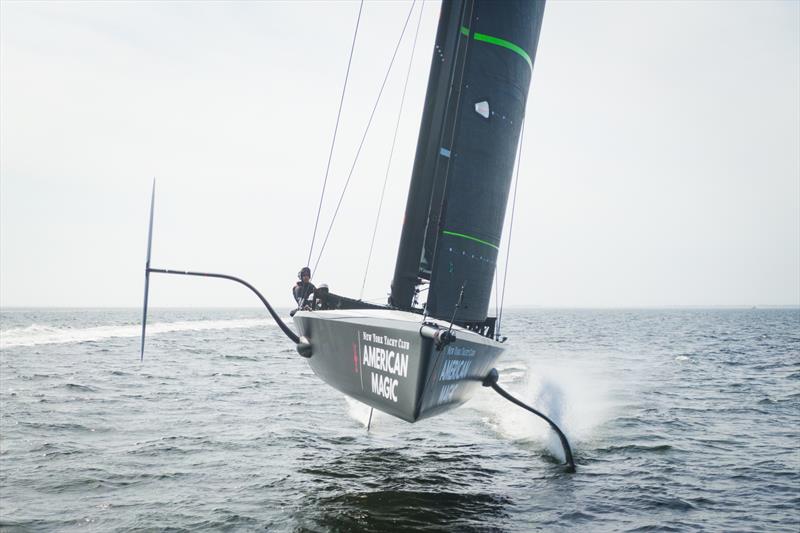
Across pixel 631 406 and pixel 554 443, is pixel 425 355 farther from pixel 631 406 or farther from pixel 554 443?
pixel 631 406

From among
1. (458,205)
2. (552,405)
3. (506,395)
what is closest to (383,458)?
(506,395)

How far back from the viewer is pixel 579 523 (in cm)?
685

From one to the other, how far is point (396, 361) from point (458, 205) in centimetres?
271

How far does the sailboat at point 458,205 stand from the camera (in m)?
7.90

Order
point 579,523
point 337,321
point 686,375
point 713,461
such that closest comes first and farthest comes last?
1. point 579,523
2. point 337,321
3. point 713,461
4. point 686,375

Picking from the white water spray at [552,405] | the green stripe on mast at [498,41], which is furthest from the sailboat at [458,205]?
the white water spray at [552,405]

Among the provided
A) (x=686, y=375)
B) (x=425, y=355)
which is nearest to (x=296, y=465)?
(x=425, y=355)

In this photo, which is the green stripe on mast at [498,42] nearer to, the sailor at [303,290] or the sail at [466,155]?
the sail at [466,155]

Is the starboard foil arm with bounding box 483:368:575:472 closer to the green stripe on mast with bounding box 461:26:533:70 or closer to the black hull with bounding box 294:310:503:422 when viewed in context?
the black hull with bounding box 294:310:503:422

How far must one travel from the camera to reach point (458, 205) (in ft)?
27.6

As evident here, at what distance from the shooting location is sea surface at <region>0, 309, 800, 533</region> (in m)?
6.94

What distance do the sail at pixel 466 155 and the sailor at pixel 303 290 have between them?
165 centimetres

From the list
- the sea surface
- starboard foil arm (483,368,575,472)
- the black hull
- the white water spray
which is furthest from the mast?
the white water spray

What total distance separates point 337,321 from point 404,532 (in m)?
2.58
